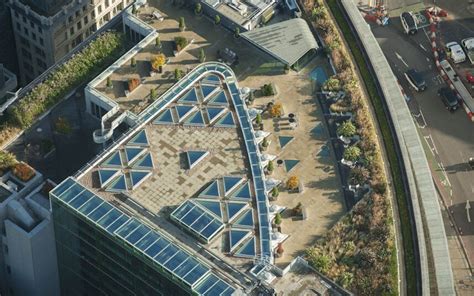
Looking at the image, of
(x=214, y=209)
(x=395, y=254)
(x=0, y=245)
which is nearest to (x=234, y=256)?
(x=214, y=209)

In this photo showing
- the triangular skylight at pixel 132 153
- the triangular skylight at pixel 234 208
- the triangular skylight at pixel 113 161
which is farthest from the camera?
the triangular skylight at pixel 132 153

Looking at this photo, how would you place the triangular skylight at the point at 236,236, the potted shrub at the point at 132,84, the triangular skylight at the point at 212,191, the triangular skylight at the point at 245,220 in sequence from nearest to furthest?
the triangular skylight at the point at 236,236 → the triangular skylight at the point at 245,220 → the triangular skylight at the point at 212,191 → the potted shrub at the point at 132,84

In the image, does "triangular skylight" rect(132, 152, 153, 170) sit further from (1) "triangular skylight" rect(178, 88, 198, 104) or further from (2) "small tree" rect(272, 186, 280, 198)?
(2) "small tree" rect(272, 186, 280, 198)

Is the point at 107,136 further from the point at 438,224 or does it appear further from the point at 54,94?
the point at 438,224

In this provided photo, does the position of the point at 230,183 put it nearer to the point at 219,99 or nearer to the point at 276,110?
the point at 219,99

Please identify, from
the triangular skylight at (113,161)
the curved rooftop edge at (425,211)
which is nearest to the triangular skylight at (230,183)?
the triangular skylight at (113,161)

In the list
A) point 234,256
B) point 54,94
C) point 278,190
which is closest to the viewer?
point 234,256

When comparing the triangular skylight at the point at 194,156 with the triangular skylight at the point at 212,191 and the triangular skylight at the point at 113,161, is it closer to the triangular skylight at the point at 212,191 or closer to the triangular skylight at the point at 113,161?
the triangular skylight at the point at 212,191

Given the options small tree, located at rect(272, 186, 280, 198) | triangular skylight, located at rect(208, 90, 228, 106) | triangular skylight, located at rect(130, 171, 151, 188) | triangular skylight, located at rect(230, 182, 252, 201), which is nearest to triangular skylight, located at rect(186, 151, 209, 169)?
triangular skylight, located at rect(130, 171, 151, 188)
